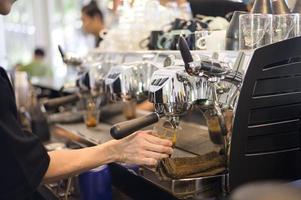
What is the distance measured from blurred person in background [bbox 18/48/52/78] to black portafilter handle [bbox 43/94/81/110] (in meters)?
3.33

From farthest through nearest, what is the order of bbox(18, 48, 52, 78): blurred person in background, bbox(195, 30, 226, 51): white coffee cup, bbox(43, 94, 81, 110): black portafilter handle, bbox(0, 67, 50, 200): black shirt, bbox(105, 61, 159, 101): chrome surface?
bbox(18, 48, 52, 78): blurred person in background → bbox(43, 94, 81, 110): black portafilter handle → bbox(105, 61, 159, 101): chrome surface → bbox(195, 30, 226, 51): white coffee cup → bbox(0, 67, 50, 200): black shirt

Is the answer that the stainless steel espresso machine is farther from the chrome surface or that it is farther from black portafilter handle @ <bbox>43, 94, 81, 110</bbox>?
black portafilter handle @ <bbox>43, 94, 81, 110</bbox>

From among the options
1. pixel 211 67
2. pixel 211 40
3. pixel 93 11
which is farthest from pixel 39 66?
pixel 211 67

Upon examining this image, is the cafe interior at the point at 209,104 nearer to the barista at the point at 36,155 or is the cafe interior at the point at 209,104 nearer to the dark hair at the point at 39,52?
the barista at the point at 36,155

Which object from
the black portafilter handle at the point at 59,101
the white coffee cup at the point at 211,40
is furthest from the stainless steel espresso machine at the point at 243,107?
the black portafilter handle at the point at 59,101

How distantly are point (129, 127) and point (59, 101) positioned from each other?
0.79 meters

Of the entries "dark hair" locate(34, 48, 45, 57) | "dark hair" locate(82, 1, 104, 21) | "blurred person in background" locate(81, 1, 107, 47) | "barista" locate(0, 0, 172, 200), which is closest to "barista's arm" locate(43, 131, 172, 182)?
"barista" locate(0, 0, 172, 200)

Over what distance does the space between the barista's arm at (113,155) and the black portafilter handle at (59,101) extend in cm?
69

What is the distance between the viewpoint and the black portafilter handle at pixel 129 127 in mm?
799

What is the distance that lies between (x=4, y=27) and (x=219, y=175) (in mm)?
4969

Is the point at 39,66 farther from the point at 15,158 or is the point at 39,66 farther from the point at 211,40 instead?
the point at 15,158

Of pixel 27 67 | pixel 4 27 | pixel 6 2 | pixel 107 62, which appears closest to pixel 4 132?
pixel 6 2

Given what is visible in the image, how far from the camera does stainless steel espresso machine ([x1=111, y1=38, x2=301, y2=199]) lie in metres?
0.77

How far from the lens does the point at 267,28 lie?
88 centimetres
